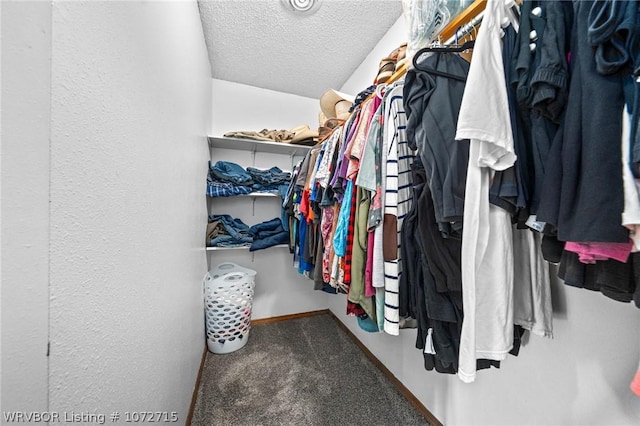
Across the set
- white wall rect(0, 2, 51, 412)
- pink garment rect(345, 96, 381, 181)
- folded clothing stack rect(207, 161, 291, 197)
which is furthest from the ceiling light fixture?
white wall rect(0, 2, 51, 412)

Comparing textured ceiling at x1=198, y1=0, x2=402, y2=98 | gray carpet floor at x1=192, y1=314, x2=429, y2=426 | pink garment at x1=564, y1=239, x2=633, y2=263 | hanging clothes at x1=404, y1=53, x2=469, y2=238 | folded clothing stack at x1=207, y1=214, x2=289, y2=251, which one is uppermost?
textured ceiling at x1=198, y1=0, x2=402, y2=98

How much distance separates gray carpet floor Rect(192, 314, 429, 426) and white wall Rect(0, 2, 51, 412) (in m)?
1.18

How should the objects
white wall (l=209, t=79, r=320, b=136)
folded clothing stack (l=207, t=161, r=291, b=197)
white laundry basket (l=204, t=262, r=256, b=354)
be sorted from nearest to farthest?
1. white laundry basket (l=204, t=262, r=256, b=354)
2. folded clothing stack (l=207, t=161, r=291, b=197)
3. white wall (l=209, t=79, r=320, b=136)

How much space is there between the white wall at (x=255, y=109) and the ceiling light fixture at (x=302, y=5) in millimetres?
891

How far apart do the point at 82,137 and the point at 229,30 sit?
1595mm

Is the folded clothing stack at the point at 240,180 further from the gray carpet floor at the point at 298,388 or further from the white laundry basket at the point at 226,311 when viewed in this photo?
the gray carpet floor at the point at 298,388

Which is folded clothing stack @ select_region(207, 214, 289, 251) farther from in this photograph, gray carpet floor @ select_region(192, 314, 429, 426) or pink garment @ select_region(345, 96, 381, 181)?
pink garment @ select_region(345, 96, 381, 181)

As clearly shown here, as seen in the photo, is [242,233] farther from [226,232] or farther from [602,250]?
[602,250]

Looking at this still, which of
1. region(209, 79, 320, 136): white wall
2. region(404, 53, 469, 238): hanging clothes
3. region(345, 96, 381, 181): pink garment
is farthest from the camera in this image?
region(209, 79, 320, 136): white wall

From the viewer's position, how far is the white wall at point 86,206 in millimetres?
290

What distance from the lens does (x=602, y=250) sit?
37 centimetres

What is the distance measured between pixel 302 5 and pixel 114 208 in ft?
5.04

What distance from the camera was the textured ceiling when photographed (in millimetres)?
1352

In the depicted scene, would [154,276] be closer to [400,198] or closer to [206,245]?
[400,198]
